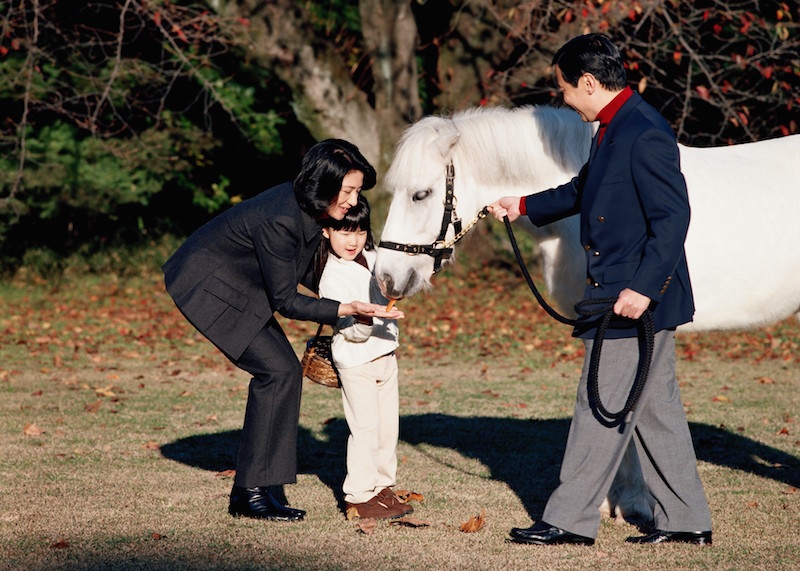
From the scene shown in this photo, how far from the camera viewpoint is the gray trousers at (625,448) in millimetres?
4094

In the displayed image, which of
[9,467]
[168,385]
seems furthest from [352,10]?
[9,467]

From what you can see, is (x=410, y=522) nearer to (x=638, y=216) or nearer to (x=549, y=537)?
(x=549, y=537)

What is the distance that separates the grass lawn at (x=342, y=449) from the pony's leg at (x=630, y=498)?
104 mm

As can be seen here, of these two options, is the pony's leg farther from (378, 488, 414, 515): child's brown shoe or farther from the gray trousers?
(378, 488, 414, 515): child's brown shoe

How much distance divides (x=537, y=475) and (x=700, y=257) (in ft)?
6.06

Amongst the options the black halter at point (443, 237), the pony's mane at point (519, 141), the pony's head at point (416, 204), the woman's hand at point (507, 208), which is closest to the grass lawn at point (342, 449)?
the pony's head at point (416, 204)

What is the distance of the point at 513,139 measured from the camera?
4.84 metres

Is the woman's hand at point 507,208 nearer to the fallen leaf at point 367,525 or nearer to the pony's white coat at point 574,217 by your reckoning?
the pony's white coat at point 574,217

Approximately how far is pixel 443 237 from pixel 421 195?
25cm

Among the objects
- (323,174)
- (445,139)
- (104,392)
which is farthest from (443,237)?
(104,392)

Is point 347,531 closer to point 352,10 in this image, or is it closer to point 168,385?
point 168,385

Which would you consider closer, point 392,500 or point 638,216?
point 638,216

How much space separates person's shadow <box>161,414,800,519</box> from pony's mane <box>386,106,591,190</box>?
1.85m

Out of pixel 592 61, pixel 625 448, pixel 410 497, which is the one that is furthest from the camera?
pixel 410 497
